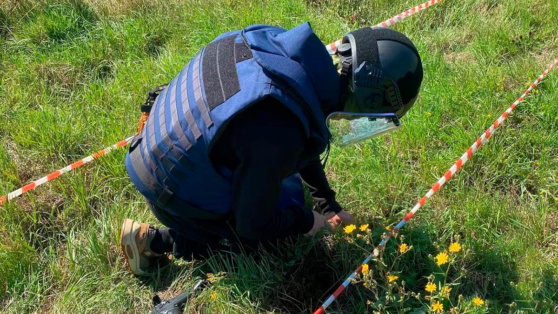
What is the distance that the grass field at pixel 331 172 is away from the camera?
9.18ft

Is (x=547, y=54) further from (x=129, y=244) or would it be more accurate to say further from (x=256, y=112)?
(x=129, y=244)

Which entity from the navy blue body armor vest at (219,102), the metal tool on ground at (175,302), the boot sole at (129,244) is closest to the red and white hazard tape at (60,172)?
the boot sole at (129,244)

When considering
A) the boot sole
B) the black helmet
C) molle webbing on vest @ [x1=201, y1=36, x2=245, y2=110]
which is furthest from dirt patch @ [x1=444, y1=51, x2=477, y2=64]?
the boot sole

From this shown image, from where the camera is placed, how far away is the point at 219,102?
223 cm

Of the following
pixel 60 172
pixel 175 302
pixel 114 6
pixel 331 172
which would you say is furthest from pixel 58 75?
pixel 175 302

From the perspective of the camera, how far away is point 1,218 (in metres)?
3.25

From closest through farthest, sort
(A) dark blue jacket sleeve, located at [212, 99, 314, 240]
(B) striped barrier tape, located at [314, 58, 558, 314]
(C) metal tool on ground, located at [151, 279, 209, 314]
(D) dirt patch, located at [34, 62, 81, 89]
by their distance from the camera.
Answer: (A) dark blue jacket sleeve, located at [212, 99, 314, 240], (B) striped barrier tape, located at [314, 58, 558, 314], (C) metal tool on ground, located at [151, 279, 209, 314], (D) dirt patch, located at [34, 62, 81, 89]

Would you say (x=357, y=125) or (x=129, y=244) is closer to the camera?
(x=357, y=125)

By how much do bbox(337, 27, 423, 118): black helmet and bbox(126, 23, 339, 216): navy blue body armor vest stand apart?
0.27 ft

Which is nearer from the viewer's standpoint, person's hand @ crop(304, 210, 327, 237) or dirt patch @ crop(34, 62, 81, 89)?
person's hand @ crop(304, 210, 327, 237)

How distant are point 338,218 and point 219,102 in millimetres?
1149

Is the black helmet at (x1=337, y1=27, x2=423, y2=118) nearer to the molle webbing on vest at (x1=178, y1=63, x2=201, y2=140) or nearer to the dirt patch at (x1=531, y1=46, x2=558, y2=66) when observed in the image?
the molle webbing on vest at (x1=178, y1=63, x2=201, y2=140)

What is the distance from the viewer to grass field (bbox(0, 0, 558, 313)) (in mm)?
2799

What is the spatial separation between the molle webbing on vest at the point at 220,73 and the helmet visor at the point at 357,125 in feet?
1.51
